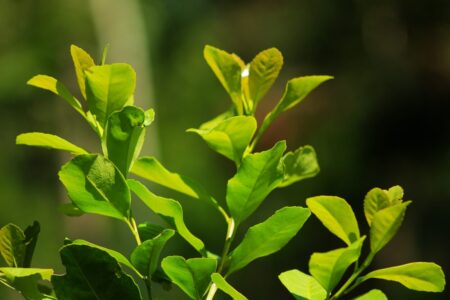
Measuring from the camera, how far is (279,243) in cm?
34

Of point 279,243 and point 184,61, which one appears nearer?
point 279,243

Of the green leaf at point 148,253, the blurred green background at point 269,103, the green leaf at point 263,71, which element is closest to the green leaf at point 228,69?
the green leaf at point 263,71

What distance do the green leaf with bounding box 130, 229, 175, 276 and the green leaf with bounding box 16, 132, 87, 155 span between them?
0.18ft

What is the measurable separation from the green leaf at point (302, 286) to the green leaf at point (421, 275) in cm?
3

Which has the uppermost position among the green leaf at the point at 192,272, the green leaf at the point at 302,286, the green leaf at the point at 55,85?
the green leaf at the point at 55,85

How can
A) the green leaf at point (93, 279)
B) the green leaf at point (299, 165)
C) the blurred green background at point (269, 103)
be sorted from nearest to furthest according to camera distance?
the green leaf at point (93, 279)
the green leaf at point (299, 165)
the blurred green background at point (269, 103)

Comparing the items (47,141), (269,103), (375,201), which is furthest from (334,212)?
(269,103)

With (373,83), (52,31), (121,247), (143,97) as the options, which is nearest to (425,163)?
(373,83)

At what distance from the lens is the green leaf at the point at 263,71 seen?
0.39 meters

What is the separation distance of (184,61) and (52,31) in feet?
3.65

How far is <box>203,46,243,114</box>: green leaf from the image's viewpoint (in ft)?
1.27

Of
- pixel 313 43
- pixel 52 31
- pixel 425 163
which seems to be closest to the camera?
pixel 425 163

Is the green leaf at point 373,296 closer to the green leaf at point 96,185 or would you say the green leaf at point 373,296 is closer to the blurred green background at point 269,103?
the green leaf at point 96,185

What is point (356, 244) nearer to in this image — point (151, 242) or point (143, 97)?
point (151, 242)
